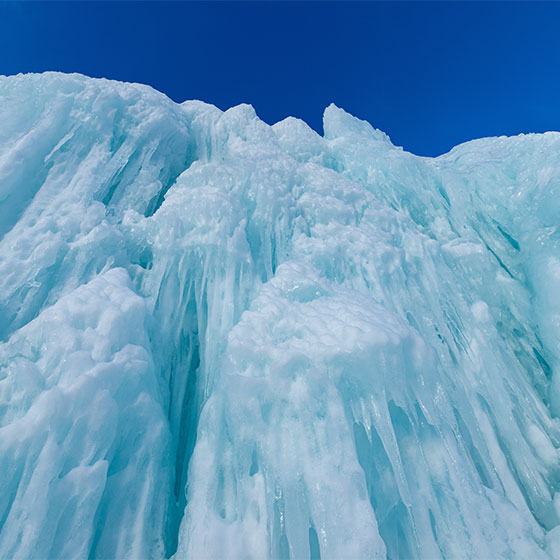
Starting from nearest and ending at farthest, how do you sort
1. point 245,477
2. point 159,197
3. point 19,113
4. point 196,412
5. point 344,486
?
point 344,486 < point 245,477 < point 196,412 < point 19,113 < point 159,197

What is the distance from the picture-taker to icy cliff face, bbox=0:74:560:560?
3.70m

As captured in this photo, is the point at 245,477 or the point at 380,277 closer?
the point at 245,477

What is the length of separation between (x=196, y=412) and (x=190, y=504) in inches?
53.8

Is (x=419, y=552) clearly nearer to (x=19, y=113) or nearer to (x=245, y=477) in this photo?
(x=245, y=477)

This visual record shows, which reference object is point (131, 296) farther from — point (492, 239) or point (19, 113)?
point (492, 239)

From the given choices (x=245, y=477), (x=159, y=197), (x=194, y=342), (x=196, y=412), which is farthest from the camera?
(x=159, y=197)

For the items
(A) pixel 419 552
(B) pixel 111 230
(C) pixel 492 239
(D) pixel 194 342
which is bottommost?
(A) pixel 419 552

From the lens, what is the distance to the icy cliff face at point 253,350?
3.70 meters

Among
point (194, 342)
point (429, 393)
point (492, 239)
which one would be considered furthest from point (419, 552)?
point (492, 239)

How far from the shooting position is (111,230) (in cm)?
620

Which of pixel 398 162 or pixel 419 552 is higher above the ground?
pixel 398 162

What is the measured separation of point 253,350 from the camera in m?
4.75

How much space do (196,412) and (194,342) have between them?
1.25 metres

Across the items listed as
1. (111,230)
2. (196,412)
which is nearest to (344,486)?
(196,412)
